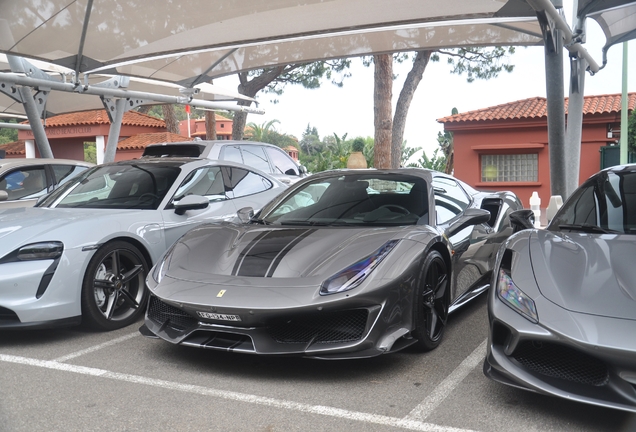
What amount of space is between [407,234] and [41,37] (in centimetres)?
731

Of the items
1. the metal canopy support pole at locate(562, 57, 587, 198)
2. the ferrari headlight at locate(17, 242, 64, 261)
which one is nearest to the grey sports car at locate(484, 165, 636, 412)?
the ferrari headlight at locate(17, 242, 64, 261)

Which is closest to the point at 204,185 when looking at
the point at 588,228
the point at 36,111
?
the point at 588,228

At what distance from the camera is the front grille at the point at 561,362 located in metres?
3.18

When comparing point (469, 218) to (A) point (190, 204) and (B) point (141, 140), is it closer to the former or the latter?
(A) point (190, 204)

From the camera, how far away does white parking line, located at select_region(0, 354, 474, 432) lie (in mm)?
3311

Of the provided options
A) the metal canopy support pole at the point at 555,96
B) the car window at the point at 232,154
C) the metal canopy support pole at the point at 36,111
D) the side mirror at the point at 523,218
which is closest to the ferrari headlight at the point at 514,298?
the side mirror at the point at 523,218

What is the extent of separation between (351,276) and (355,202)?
55.0 inches

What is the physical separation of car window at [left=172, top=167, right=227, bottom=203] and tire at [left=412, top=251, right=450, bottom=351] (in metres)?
2.72

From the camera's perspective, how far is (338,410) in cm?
351

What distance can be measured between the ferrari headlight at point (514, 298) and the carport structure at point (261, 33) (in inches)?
220

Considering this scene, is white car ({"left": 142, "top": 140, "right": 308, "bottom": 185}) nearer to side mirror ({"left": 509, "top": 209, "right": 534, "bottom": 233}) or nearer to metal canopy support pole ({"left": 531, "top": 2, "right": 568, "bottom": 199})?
metal canopy support pole ({"left": 531, "top": 2, "right": 568, "bottom": 199})

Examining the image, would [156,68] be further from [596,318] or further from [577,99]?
[596,318]

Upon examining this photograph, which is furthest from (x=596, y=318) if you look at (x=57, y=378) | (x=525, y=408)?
(x=57, y=378)

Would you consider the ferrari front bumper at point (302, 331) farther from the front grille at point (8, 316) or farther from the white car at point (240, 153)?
the white car at point (240, 153)
